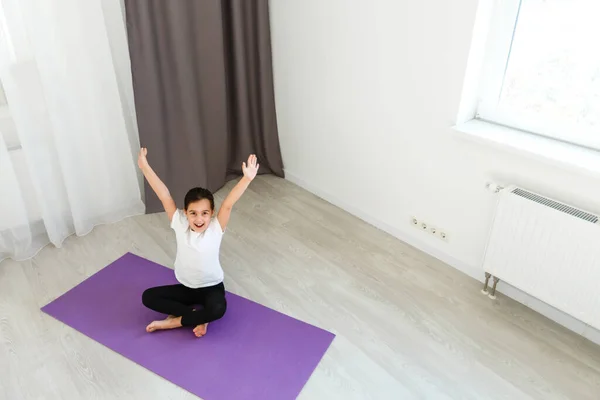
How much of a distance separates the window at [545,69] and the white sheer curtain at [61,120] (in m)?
1.94

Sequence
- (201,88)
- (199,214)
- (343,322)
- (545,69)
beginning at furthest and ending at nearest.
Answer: (201,88), (343,322), (545,69), (199,214)

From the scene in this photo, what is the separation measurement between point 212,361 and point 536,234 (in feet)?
4.84

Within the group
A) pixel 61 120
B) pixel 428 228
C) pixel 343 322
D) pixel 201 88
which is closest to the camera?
pixel 343 322

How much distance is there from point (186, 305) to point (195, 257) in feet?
0.85

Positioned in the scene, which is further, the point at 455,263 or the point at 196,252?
the point at 455,263

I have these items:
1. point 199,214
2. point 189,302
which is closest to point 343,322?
point 189,302

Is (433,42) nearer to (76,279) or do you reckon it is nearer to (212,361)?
(212,361)

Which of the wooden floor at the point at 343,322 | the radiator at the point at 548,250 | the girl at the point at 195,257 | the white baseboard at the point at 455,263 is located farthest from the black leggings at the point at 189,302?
the radiator at the point at 548,250

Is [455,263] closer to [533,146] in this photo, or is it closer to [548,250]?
[548,250]

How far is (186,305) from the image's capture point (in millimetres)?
2055

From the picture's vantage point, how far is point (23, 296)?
2223 millimetres

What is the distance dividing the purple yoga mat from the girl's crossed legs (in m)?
0.05

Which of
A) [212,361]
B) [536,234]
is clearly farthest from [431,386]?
[212,361]

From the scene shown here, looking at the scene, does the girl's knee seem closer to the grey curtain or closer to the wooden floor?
the wooden floor
